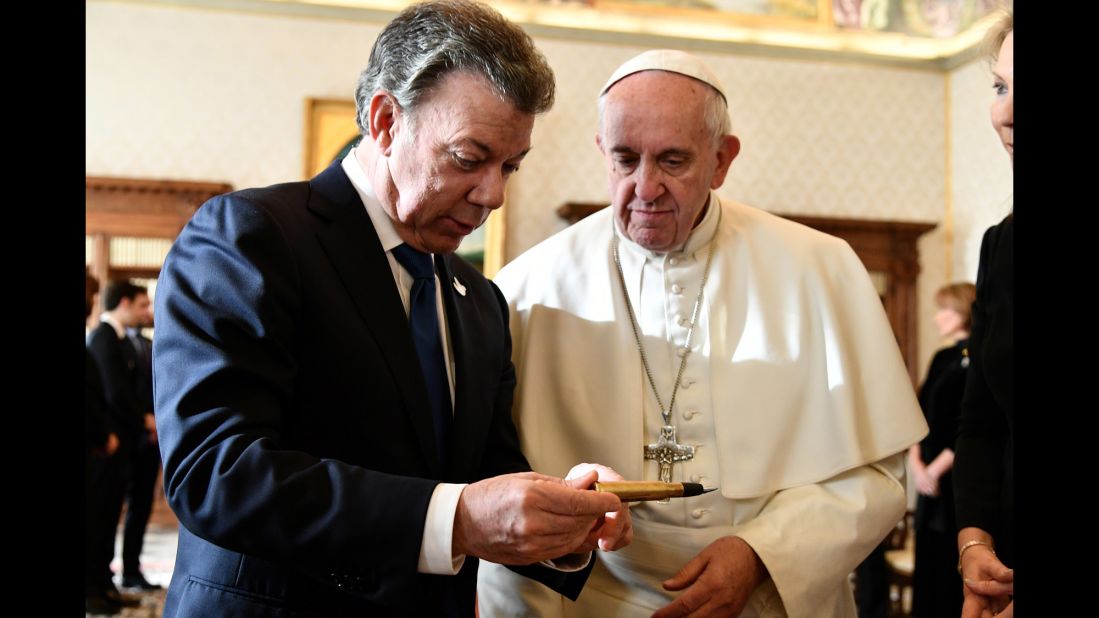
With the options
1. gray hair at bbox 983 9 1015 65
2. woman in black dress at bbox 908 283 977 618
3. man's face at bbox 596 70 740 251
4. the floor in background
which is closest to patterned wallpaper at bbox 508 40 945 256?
the floor in background

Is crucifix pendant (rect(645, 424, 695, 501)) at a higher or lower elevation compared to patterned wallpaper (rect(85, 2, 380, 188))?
lower

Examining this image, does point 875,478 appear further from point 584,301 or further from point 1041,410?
point 1041,410

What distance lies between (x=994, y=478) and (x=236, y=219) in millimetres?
1583

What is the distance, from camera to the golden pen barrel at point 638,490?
1643 mm

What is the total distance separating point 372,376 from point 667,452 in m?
0.95

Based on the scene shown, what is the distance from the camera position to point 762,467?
229 cm

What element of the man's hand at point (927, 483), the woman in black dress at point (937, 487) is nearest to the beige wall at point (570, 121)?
the woman in black dress at point (937, 487)

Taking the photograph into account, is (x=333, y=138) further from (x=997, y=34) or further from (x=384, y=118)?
(x=997, y=34)

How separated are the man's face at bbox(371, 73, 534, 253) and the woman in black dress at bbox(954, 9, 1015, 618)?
87 centimetres

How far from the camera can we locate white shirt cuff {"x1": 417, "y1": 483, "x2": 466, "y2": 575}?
140 cm

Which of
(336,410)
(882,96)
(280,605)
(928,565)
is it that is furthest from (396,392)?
(882,96)

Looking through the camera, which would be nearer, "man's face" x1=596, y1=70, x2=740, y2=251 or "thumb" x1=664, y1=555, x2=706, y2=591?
"thumb" x1=664, y1=555, x2=706, y2=591

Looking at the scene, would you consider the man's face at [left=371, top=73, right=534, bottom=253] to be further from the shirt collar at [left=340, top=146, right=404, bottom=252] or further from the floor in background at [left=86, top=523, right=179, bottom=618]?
the floor in background at [left=86, top=523, right=179, bottom=618]

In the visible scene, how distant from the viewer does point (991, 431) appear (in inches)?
84.6
